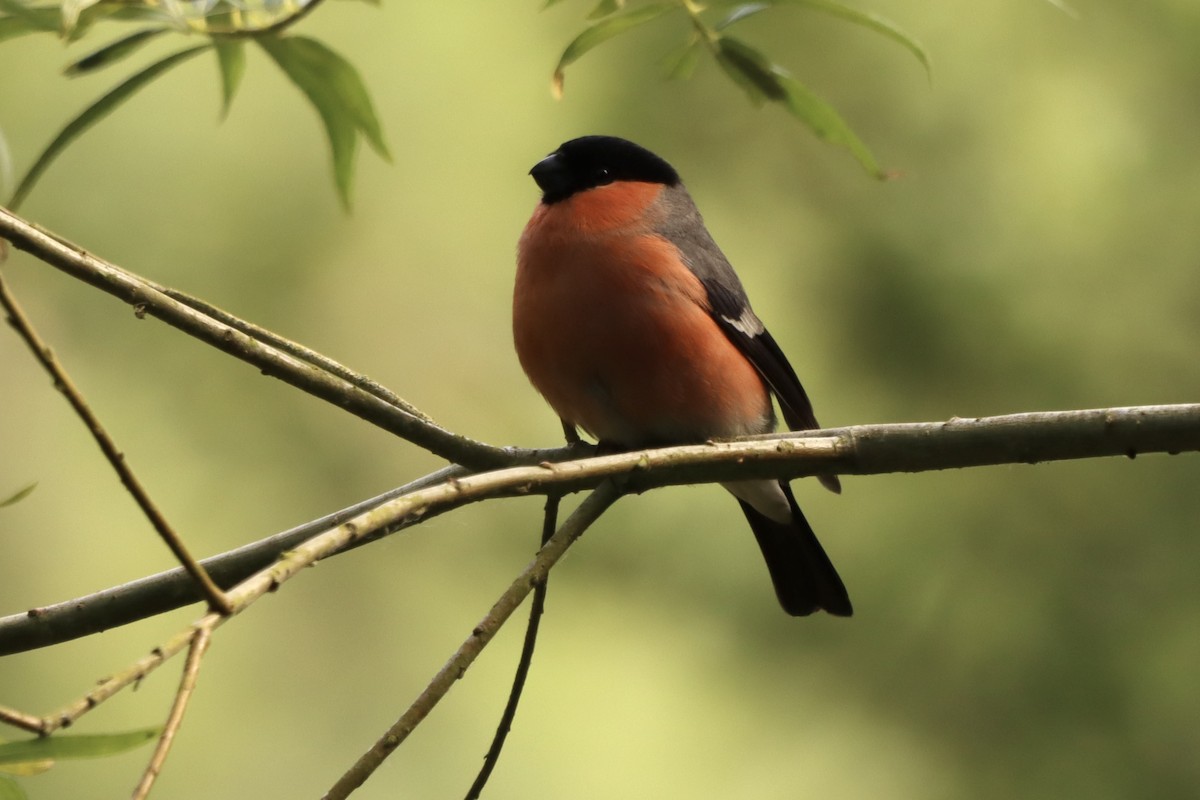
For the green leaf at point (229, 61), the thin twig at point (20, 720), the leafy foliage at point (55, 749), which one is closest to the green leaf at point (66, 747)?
the leafy foliage at point (55, 749)

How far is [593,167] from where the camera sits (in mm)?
3236

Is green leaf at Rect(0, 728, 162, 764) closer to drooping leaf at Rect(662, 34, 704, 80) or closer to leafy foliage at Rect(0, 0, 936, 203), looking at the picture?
leafy foliage at Rect(0, 0, 936, 203)

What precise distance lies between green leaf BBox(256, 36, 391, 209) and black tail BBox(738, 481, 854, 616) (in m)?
1.69

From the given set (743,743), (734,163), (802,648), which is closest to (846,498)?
(802,648)

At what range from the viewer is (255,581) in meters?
1.17

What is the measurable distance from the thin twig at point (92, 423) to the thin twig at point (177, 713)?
5cm

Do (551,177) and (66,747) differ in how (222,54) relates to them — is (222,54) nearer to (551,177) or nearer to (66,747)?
(66,747)

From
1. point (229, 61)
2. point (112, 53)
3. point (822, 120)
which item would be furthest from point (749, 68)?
point (112, 53)

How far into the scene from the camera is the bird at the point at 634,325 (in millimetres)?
2730

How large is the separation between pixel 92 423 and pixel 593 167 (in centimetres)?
230

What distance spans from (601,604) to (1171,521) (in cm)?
221

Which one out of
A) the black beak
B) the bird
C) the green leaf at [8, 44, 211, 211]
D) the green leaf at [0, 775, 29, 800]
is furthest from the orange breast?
the green leaf at [0, 775, 29, 800]

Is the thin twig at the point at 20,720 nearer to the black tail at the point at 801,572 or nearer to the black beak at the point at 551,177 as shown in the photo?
the black beak at the point at 551,177

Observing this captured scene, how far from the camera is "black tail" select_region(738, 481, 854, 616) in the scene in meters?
3.30
